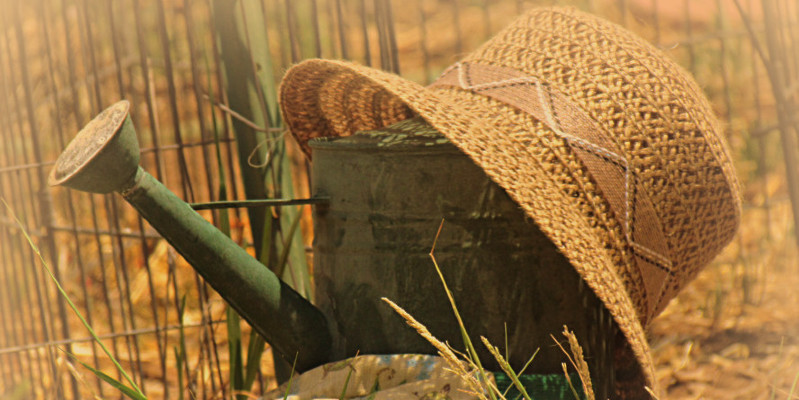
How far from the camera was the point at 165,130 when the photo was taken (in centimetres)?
481

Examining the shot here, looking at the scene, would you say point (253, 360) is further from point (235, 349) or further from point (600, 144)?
point (600, 144)

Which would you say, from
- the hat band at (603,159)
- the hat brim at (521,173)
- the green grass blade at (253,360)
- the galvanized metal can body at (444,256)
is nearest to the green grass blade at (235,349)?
the green grass blade at (253,360)

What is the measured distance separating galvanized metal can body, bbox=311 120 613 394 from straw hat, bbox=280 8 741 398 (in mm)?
85

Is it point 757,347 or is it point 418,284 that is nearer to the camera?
point 418,284

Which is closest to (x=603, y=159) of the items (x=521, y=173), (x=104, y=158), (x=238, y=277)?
(x=521, y=173)

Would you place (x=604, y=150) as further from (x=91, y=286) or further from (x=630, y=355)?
(x=91, y=286)

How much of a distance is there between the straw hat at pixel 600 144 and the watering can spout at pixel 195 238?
37 centimetres

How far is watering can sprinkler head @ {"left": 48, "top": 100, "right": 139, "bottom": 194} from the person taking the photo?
106 centimetres

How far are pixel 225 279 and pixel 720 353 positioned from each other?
170 cm

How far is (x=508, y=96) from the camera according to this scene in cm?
130

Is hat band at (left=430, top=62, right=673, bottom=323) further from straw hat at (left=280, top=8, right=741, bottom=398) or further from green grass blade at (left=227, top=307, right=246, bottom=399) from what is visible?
green grass blade at (left=227, top=307, right=246, bottom=399)

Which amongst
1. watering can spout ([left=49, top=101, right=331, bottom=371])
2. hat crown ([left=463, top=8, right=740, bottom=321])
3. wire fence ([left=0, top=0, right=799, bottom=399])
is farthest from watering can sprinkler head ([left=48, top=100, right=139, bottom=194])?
hat crown ([left=463, top=8, right=740, bottom=321])

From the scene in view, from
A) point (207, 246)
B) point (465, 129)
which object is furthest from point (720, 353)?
point (207, 246)

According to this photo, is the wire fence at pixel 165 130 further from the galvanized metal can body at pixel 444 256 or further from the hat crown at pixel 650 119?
the galvanized metal can body at pixel 444 256
